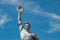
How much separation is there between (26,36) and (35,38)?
872 mm

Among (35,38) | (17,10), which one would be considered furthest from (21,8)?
(35,38)

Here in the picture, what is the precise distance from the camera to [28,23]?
35.0m

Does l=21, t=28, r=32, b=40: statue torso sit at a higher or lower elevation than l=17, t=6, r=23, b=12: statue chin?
lower

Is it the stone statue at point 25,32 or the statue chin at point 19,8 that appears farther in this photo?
the statue chin at point 19,8

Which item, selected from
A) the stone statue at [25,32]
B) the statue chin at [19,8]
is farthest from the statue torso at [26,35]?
the statue chin at [19,8]

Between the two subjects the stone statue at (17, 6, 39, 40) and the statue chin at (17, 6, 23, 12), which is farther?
the statue chin at (17, 6, 23, 12)

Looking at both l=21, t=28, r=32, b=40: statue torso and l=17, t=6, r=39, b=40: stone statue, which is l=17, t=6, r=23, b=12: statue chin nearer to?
l=17, t=6, r=39, b=40: stone statue

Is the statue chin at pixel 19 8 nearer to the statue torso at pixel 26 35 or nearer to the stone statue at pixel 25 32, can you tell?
the stone statue at pixel 25 32

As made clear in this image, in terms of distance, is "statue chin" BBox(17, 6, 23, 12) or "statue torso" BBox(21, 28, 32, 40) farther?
"statue chin" BBox(17, 6, 23, 12)

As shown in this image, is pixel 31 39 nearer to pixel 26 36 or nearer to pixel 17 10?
pixel 26 36

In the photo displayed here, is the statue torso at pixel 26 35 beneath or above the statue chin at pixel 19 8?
beneath

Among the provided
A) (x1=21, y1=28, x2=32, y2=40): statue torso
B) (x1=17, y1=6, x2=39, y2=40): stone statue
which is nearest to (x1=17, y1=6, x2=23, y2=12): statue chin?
(x1=17, y1=6, x2=39, y2=40): stone statue

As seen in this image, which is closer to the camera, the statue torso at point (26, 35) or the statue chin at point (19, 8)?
the statue torso at point (26, 35)

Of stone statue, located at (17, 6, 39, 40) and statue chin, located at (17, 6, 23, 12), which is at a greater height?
statue chin, located at (17, 6, 23, 12)
